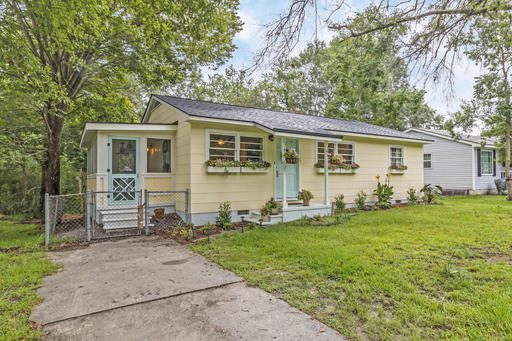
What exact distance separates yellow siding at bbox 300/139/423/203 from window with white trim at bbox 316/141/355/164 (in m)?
0.23

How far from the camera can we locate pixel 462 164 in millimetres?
14438

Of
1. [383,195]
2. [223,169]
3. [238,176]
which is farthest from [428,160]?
[223,169]

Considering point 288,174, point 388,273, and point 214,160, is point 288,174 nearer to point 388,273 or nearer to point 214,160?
point 214,160

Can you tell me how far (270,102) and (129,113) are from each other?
14263 mm

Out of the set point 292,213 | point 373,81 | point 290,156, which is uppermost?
point 373,81

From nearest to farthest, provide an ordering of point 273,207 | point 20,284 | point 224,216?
point 20,284
point 224,216
point 273,207

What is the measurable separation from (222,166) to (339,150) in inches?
183

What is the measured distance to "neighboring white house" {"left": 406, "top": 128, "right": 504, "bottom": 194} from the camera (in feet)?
46.5

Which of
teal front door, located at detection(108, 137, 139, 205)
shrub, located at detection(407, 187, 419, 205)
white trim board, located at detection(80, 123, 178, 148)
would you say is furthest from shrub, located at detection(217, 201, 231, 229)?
shrub, located at detection(407, 187, 419, 205)

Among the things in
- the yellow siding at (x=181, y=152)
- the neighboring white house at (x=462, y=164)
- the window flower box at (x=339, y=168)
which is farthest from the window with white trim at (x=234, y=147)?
the neighboring white house at (x=462, y=164)

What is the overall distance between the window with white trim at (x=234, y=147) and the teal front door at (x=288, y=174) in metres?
0.58

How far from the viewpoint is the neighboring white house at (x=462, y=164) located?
14.2 metres

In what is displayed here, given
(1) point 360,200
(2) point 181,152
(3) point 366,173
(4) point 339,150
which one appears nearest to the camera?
(2) point 181,152

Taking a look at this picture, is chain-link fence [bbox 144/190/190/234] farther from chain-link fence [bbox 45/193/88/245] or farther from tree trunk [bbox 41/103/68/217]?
tree trunk [bbox 41/103/68/217]
